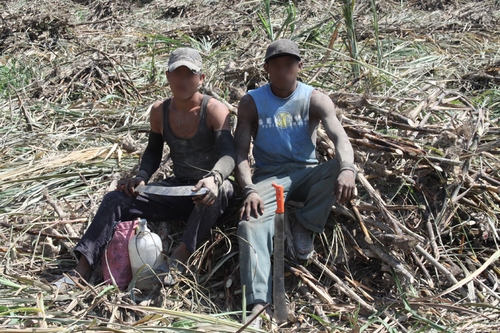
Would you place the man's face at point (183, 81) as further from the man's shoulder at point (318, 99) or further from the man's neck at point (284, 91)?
the man's shoulder at point (318, 99)

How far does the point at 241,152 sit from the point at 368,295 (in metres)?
1.12

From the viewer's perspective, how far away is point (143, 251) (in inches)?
94.1

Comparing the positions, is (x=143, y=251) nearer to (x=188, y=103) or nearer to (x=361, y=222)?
(x=188, y=103)

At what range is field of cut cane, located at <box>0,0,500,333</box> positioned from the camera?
2.16 meters

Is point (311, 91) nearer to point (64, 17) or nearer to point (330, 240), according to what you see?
point (330, 240)

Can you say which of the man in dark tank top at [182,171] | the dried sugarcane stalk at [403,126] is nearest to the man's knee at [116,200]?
the man in dark tank top at [182,171]

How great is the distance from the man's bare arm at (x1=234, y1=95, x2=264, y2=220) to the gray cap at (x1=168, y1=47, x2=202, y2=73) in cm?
38

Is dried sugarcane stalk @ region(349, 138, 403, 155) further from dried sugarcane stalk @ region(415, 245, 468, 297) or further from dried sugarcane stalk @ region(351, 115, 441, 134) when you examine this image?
dried sugarcane stalk @ region(415, 245, 468, 297)

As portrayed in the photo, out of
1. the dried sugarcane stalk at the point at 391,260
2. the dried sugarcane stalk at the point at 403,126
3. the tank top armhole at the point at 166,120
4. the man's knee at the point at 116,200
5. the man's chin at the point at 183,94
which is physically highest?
the man's chin at the point at 183,94

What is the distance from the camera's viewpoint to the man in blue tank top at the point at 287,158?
2402 mm

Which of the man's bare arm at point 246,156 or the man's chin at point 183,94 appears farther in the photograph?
the man's chin at point 183,94

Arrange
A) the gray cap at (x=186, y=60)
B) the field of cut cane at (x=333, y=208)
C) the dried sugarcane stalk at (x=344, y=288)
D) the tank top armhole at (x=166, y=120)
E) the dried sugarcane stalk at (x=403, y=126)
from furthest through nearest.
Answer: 1. the dried sugarcane stalk at (x=403, y=126)
2. the tank top armhole at (x=166, y=120)
3. the gray cap at (x=186, y=60)
4. the dried sugarcane stalk at (x=344, y=288)
5. the field of cut cane at (x=333, y=208)

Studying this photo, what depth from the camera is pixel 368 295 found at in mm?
2385

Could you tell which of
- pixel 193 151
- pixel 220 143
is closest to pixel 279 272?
pixel 220 143
